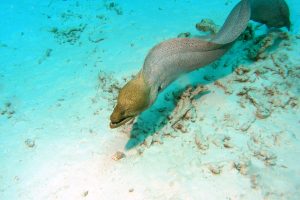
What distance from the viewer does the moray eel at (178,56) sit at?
3.13m

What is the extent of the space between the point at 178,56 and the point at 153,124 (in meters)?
1.00

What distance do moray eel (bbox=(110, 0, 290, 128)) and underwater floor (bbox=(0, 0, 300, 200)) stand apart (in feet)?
1.19

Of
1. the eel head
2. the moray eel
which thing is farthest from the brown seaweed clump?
the eel head

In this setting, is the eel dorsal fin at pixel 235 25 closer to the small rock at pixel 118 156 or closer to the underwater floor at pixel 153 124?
the underwater floor at pixel 153 124

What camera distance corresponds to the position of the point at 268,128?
3508 millimetres

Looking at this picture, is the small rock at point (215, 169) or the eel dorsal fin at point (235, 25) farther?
the eel dorsal fin at point (235, 25)

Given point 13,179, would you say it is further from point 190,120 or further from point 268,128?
point 268,128

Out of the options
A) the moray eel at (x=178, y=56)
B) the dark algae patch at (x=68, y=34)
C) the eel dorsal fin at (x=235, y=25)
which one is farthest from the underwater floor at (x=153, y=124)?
the eel dorsal fin at (x=235, y=25)

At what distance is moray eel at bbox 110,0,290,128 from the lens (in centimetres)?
313

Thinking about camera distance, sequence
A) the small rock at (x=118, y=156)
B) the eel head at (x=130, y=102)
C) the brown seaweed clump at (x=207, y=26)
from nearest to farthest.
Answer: the eel head at (x=130, y=102)
the small rock at (x=118, y=156)
the brown seaweed clump at (x=207, y=26)

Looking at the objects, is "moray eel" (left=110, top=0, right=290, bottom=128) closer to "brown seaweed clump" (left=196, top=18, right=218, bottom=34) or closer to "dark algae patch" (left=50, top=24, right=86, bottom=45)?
"brown seaweed clump" (left=196, top=18, right=218, bottom=34)

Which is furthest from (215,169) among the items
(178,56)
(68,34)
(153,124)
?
(68,34)

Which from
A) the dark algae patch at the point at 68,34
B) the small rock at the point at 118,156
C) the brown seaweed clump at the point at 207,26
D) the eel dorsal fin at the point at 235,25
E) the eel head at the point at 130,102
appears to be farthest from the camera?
the dark algae patch at the point at 68,34

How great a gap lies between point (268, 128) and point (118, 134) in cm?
199
